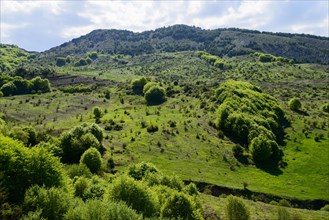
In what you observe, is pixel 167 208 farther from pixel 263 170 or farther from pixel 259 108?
pixel 259 108

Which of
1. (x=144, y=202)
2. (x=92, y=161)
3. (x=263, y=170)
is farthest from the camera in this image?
(x=263, y=170)

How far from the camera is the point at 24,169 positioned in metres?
40.4

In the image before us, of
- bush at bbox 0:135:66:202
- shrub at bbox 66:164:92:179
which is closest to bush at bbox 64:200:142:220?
bush at bbox 0:135:66:202

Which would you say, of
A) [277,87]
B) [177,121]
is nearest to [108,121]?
[177,121]

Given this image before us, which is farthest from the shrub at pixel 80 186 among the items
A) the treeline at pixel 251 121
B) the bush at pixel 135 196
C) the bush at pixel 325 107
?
the bush at pixel 325 107

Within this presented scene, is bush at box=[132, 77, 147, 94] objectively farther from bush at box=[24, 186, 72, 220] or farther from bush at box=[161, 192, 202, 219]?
bush at box=[24, 186, 72, 220]

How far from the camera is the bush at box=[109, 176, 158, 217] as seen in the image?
43.4 metres

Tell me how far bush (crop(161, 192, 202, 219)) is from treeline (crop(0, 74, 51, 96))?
139 m

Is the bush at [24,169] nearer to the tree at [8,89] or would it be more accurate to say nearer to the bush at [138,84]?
the bush at [138,84]

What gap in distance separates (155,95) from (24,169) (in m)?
109

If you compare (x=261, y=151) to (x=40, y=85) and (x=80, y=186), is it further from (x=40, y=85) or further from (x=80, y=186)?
(x=40, y=85)

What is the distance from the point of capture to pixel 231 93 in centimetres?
12888

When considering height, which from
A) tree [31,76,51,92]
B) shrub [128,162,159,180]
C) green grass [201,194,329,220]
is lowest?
green grass [201,194,329,220]

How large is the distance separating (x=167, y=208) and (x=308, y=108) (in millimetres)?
110180
